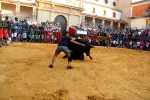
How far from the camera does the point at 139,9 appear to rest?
38.8 m

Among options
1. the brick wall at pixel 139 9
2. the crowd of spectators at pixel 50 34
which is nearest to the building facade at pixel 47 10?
the crowd of spectators at pixel 50 34

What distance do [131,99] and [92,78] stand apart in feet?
6.62

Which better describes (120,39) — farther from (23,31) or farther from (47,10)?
(23,31)

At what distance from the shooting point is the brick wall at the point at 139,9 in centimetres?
3748

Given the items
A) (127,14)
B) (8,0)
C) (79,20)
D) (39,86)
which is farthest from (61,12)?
(39,86)

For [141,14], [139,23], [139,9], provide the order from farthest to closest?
[139,9] → [139,23] → [141,14]

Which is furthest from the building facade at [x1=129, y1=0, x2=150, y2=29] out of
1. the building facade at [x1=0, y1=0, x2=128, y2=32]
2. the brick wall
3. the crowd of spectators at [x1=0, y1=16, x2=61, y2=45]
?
the crowd of spectators at [x1=0, y1=16, x2=61, y2=45]

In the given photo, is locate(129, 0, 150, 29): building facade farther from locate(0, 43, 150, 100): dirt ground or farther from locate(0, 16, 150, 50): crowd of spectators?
locate(0, 43, 150, 100): dirt ground

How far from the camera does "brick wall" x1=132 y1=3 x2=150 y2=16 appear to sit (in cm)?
3748

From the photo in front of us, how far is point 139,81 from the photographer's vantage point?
773 centimetres

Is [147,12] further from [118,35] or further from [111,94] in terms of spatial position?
[111,94]

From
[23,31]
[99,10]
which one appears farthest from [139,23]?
[23,31]

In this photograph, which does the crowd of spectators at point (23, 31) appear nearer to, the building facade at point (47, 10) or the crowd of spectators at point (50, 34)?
the crowd of spectators at point (50, 34)

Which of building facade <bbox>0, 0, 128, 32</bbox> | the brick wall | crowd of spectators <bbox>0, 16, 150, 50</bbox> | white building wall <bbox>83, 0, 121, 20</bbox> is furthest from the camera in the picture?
white building wall <bbox>83, 0, 121, 20</bbox>
